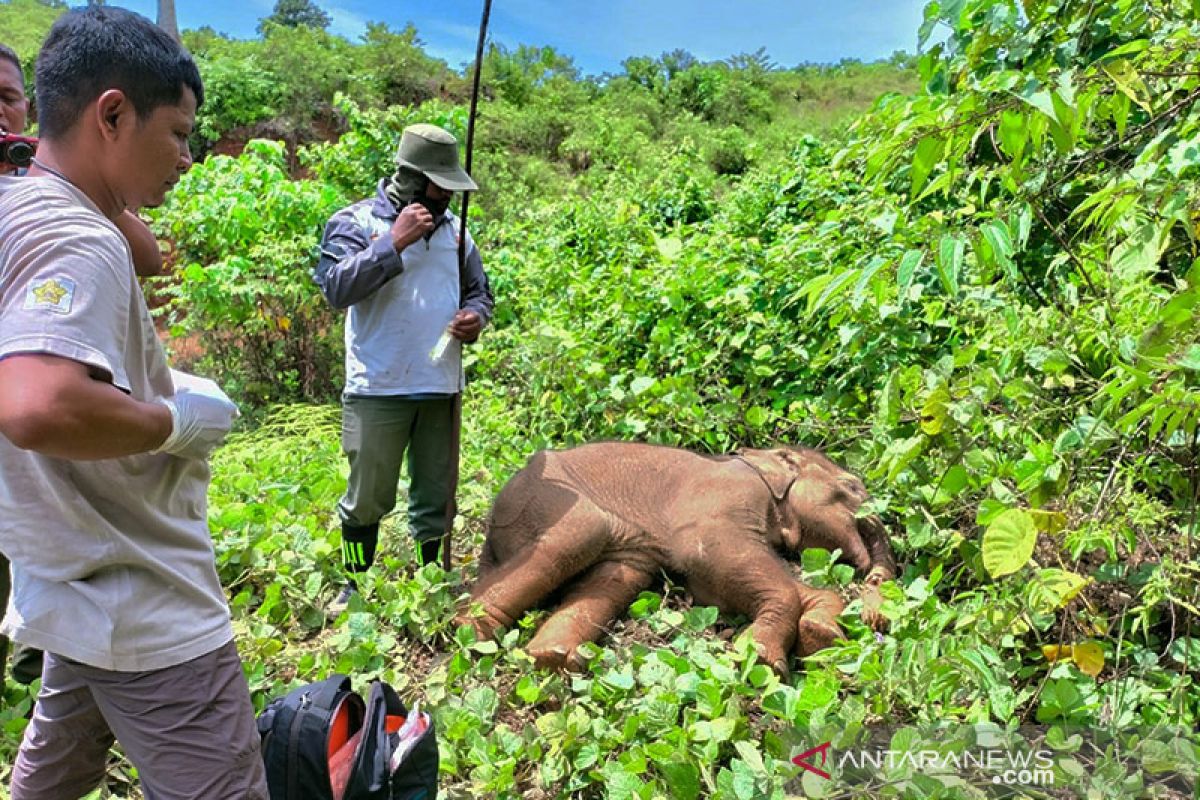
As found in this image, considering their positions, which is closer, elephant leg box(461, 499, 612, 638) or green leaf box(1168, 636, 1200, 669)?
green leaf box(1168, 636, 1200, 669)

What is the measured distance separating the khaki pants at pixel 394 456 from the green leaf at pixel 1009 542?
240 cm

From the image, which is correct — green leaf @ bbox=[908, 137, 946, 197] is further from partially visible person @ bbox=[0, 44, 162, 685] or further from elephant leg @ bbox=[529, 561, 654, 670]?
elephant leg @ bbox=[529, 561, 654, 670]

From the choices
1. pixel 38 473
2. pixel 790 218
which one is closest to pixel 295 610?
pixel 38 473

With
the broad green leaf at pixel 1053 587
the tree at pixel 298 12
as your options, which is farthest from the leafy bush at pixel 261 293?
the tree at pixel 298 12

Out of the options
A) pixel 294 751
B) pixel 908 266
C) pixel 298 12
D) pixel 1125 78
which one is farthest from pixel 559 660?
pixel 298 12

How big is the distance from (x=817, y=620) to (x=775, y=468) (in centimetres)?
81

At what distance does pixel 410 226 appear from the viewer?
11.5 ft

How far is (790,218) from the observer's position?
7316 mm

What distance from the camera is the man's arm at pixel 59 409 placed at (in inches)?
54.3

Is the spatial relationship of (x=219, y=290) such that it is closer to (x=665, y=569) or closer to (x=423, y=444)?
(x=423, y=444)

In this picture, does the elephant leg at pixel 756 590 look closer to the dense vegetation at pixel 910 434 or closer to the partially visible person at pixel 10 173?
the dense vegetation at pixel 910 434

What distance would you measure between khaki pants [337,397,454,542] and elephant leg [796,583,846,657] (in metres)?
1.58

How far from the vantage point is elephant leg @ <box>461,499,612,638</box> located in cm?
340

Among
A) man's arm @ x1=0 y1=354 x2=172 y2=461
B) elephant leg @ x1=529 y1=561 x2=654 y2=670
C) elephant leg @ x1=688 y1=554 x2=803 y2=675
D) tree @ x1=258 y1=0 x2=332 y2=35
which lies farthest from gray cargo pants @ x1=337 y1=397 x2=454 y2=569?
tree @ x1=258 y1=0 x2=332 y2=35
